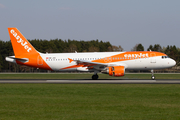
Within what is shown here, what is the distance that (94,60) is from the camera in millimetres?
36688

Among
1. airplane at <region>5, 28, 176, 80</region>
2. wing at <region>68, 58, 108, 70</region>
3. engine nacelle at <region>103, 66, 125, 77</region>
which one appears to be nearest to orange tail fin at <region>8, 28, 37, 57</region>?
airplane at <region>5, 28, 176, 80</region>

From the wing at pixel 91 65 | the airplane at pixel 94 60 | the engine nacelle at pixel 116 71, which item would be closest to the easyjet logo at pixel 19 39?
the airplane at pixel 94 60

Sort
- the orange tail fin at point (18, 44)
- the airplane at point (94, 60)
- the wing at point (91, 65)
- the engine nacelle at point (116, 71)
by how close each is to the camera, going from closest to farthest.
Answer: the engine nacelle at point (116, 71) < the wing at point (91, 65) < the airplane at point (94, 60) < the orange tail fin at point (18, 44)

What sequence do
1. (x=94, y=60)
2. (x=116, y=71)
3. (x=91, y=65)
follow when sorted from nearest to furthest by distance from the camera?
1. (x=116, y=71)
2. (x=91, y=65)
3. (x=94, y=60)

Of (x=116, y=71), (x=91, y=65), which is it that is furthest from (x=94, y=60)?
(x=116, y=71)

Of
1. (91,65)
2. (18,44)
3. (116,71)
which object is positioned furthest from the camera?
(18,44)

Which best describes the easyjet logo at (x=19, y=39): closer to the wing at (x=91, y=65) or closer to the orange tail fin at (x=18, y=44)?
the orange tail fin at (x=18, y=44)

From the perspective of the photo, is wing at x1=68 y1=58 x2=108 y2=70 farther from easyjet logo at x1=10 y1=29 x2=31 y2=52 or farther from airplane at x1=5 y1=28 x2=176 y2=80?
easyjet logo at x1=10 y1=29 x2=31 y2=52

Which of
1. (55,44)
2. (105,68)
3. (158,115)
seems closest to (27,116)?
(158,115)

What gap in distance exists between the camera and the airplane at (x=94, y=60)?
35.7m

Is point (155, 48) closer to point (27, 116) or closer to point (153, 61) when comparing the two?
point (153, 61)

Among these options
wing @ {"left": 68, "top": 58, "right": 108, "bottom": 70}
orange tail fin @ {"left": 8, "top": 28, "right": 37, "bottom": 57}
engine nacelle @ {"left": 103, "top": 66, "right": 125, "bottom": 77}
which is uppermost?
orange tail fin @ {"left": 8, "top": 28, "right": 37, "bottom": 57}

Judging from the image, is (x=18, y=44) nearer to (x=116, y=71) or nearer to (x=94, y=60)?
(x=94, y=60)

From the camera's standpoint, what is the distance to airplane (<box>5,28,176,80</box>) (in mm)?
35688
